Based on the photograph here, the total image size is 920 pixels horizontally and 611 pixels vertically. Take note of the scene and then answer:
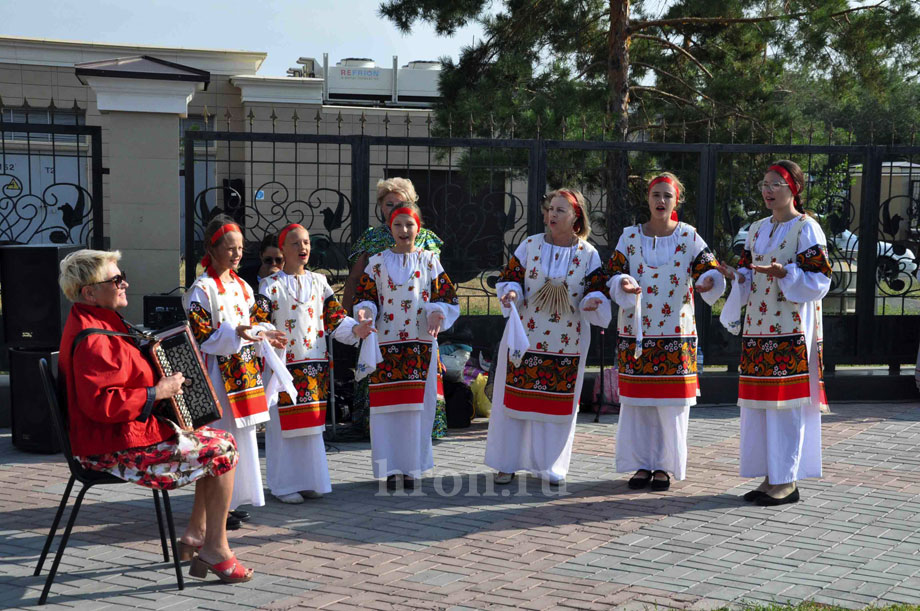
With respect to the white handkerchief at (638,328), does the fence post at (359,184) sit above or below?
above

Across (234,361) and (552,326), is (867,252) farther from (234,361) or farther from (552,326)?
(234,361)

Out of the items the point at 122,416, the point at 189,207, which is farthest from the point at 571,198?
the point at 189,207

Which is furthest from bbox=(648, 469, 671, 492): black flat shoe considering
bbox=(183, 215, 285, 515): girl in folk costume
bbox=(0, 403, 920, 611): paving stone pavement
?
bbox=(183, 215, 285, 515): girl in folk costume

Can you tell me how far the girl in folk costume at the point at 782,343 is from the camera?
6.00 meters

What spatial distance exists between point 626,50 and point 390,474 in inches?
330

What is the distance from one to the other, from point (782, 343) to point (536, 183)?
3319 mm

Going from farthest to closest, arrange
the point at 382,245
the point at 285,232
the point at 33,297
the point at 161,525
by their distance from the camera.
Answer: the point at 33,297, the point at 382,245, the point at 285,232, the point at 161,525

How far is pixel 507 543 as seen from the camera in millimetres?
5281

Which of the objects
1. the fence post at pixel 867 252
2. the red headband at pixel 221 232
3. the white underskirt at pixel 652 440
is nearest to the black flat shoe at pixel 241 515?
the red headband at pixel 221 232

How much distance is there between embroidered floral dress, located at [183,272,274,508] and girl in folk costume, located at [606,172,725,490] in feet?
7.32

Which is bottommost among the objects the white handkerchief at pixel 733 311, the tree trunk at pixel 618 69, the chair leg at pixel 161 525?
the chair leg at pixel 161 525

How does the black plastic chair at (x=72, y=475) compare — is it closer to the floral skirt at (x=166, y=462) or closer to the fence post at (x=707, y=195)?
the floral skirt at (x=166, y=462)

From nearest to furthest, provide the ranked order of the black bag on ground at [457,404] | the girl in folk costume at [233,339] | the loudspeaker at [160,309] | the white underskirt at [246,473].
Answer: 1. the girl in folk costume at [233,339]
2. the white underskirt at [246,473]
3. the loudspeaker at [160,309]
4. the black bag on ground at [457,404]

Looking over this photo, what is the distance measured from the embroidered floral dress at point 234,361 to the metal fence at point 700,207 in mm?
3211
